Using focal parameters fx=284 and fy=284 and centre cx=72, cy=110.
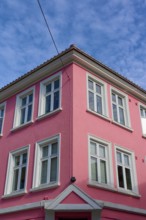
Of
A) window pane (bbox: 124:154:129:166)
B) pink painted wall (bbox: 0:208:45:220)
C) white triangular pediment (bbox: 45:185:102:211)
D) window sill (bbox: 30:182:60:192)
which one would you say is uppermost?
window pane (bbox: 124:154:129:166)

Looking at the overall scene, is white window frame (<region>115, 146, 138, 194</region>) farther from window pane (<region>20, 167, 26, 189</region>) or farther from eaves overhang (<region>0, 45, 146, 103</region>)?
window pane (<region>20, 167, 26, 189</region>)

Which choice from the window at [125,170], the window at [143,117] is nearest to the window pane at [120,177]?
the window at [125,170]

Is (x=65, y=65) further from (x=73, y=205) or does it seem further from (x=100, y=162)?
(x=73, y=205)

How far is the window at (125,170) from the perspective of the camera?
11.8 m

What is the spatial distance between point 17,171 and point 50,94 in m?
3.71

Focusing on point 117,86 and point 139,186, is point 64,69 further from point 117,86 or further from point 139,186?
point 139,186

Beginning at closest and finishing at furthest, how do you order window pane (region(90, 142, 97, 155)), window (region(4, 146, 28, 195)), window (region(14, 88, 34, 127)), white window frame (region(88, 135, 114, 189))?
white window frame (region(88, 135, 114, 189)), window pane (region(90, 142, 97, 155)), window (region(4, 146, 28, 195)), window (region(14, 88, 34, 127))

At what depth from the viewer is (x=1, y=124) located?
1484cm

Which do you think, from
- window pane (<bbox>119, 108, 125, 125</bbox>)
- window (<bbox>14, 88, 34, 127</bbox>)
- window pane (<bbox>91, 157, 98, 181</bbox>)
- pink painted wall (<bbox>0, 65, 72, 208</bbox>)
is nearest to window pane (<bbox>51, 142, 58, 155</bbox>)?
pink painted wall (<bbox>0, 65, 72, 208</bbox>)

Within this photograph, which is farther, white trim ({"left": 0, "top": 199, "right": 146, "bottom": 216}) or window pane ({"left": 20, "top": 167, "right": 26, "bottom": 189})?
window pane ({"left": 20, "top": 167, "right": 26, "bottom": 189})

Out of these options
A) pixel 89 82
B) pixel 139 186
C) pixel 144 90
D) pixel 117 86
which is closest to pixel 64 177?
pixel 139 186

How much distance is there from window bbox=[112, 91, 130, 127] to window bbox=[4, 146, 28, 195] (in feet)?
14.7

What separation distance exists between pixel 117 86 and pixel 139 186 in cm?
491

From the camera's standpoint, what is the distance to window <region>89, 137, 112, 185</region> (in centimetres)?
Answer: 1084
